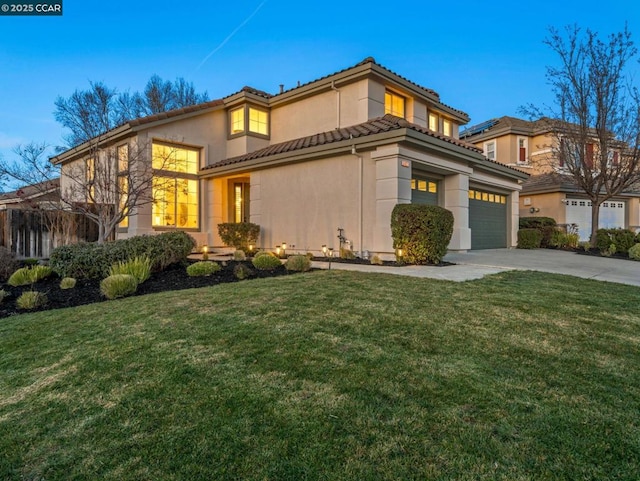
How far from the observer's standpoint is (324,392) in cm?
263

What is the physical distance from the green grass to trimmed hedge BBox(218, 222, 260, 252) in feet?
25.1

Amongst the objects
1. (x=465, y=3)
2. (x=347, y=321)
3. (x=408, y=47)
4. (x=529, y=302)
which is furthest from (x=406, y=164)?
(x=408, y=47)

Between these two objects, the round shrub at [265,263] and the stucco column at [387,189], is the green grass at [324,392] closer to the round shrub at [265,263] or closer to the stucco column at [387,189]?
the round shrub at [265,263]

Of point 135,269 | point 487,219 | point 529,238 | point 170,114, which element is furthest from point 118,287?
point 529,238

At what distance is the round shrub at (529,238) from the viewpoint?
15391mm

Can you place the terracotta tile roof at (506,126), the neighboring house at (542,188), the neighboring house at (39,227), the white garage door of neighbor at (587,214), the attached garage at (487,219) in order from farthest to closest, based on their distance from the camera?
the terracotta tile roof at (506,126)
the white garage door of neighbor at (587,214)
the neighboring house at (542,188)
the attached garage at (487,219)
the neighboring house at (39,227)

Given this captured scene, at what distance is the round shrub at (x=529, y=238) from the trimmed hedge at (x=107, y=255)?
13.6 m

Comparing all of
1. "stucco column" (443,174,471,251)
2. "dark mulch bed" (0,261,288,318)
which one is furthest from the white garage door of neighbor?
"dark mulch bed" (0,261,288,318)

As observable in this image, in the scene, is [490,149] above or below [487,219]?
above

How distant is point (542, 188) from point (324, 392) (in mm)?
22192

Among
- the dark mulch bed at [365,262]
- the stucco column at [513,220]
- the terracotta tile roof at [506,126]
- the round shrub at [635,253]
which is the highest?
the terracotta tile roof at [506,126]

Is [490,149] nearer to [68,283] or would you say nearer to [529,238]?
[529,238]

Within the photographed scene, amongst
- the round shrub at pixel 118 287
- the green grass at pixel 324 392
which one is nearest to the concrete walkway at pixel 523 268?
the green grass at pixel 324 392

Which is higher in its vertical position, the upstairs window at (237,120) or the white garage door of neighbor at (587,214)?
the upstairs window at (237,120)
